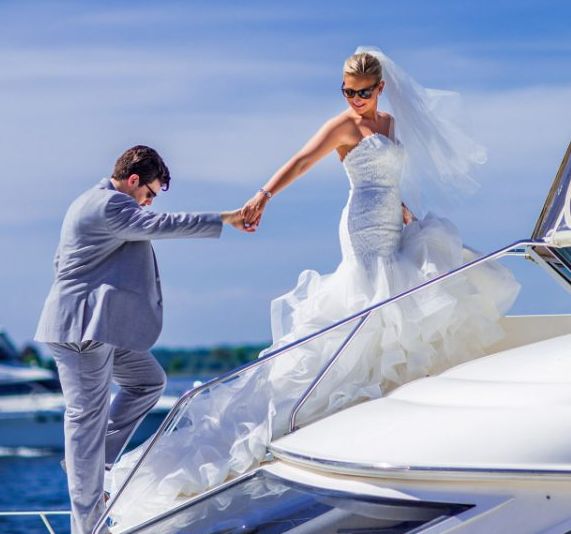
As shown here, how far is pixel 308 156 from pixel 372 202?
32cm

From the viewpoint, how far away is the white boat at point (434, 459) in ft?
10.5

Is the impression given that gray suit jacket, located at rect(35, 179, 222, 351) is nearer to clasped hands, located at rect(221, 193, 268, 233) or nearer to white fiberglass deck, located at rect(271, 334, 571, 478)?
clasped hands, located at rect(221, 193, 268, 233)

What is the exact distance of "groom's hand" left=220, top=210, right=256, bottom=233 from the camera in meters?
4.72

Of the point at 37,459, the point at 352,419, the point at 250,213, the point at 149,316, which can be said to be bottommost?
the point at 37,459

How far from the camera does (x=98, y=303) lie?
176 inches

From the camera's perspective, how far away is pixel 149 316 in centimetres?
459

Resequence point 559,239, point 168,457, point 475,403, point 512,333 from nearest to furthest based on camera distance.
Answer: point 475,403 → point 559,239 → point 168,457 → point 512,333

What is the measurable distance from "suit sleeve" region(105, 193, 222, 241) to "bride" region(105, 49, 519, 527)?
15.5 inches

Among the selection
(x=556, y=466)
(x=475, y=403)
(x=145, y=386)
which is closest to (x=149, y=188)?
(x=145, y=386)

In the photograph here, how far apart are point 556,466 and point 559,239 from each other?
1.12 meters

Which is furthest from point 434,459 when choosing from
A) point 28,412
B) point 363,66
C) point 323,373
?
point 28,412

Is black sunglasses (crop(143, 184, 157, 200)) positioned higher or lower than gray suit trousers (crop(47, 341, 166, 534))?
higher

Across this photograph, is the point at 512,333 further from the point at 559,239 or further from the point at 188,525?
the point at 188,525

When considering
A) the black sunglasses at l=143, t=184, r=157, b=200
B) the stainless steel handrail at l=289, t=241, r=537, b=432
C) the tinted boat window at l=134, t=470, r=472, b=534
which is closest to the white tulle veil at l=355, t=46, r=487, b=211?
the stainless steel handrail at l=289, t=241, r=537, b=432
